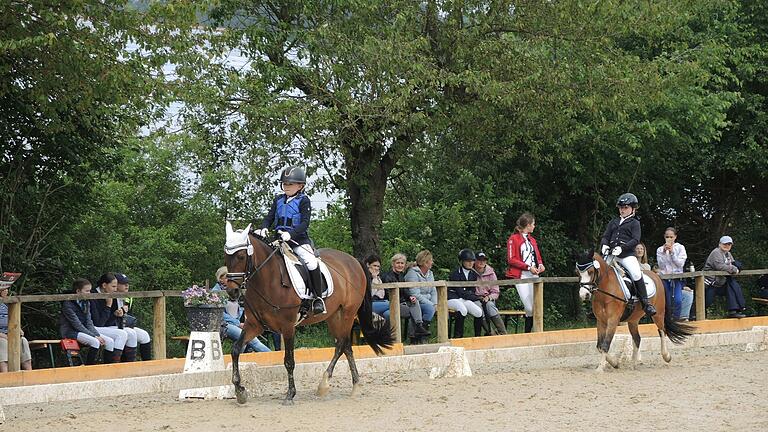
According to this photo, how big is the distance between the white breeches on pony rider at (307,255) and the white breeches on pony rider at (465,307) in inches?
183

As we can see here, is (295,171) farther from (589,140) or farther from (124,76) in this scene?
(589,140)

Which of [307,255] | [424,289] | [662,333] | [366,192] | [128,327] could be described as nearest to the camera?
[307,255]

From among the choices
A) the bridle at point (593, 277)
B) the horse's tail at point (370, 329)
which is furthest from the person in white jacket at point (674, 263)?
the horse's tail at point (370, 329)

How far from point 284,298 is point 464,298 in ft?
17.1

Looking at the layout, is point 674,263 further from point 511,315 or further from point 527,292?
point 527,292

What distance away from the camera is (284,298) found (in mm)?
10164

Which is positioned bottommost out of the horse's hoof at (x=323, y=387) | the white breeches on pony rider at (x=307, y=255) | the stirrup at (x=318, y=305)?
the horse's hoof at (x=323, y=387)

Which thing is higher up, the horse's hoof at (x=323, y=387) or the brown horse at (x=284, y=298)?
the brown horse at (x=284, y=298)

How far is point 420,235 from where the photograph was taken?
19.8 meters

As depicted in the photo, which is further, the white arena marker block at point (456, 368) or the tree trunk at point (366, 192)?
the tree trunk at point (366, 192)

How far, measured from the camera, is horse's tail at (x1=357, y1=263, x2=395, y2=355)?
11227 mm

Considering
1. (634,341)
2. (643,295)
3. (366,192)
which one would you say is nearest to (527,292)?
(634,341)

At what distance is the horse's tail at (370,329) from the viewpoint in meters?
11.2

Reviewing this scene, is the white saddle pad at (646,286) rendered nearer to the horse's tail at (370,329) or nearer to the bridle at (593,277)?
the bridle at (593,277)
